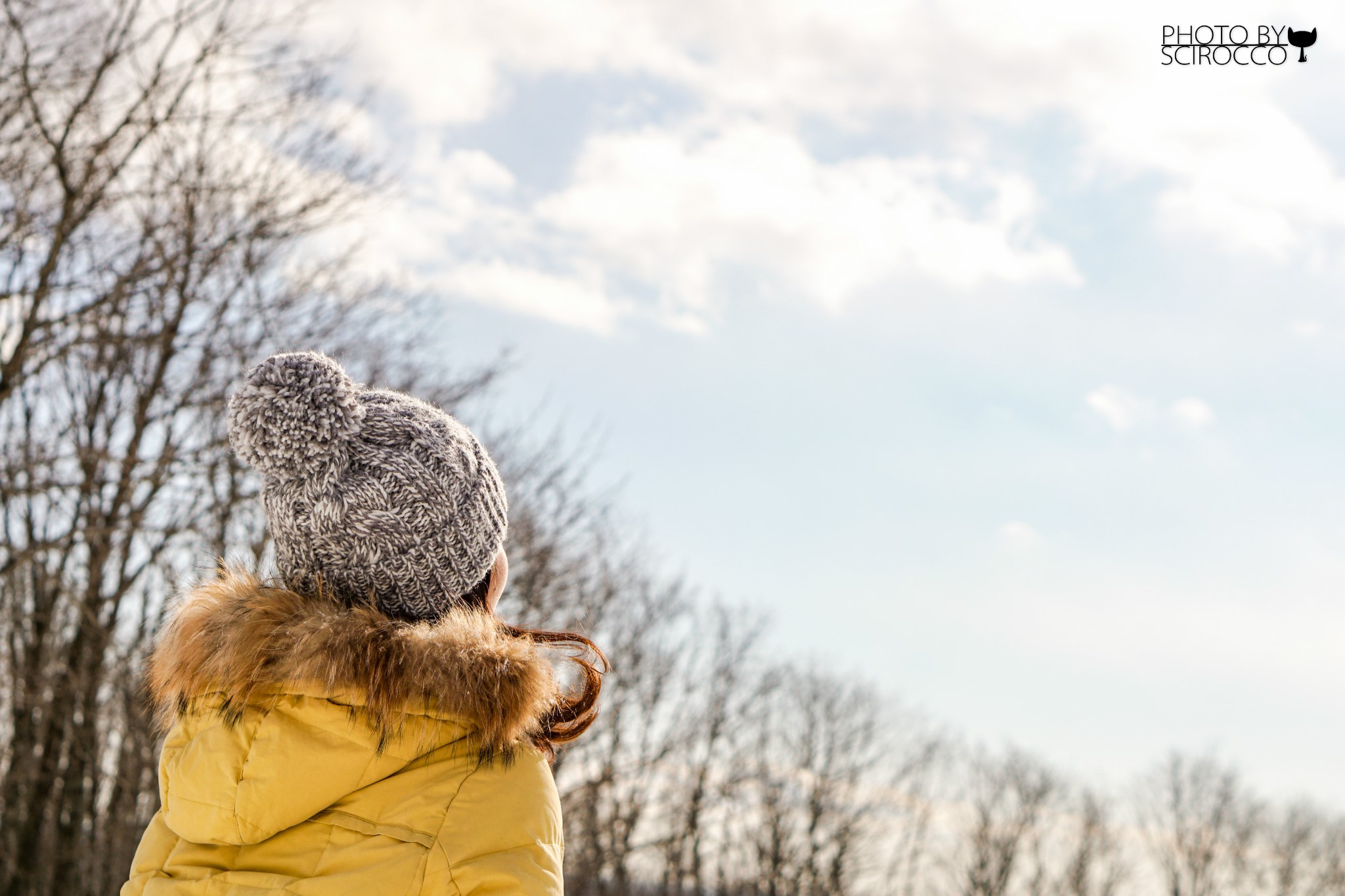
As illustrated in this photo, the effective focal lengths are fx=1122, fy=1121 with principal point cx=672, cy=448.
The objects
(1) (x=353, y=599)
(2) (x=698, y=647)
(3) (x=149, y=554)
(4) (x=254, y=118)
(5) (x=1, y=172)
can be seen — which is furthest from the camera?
(2) (x=698, y=647)

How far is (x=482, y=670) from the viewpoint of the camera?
163 centimetres

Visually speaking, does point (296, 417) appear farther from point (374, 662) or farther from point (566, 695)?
point (566, 695)

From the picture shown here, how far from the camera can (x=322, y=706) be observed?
63.6 inches

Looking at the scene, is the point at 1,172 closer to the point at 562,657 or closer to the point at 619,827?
the point at 562,657

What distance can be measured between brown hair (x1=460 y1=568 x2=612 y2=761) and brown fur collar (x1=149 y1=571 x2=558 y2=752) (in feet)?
0.36

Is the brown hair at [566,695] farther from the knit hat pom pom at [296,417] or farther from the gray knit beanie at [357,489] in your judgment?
the knit hat pom pom at [296,417]

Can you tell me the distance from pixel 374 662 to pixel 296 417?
386 mm

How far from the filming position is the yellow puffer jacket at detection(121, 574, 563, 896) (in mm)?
1575

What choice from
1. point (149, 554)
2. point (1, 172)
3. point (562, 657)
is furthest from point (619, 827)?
point (562, 657)

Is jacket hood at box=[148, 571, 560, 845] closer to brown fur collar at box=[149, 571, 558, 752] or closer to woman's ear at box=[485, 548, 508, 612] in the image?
brown fur collar at box=[149, 571, 558, 752]

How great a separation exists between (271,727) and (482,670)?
31cm

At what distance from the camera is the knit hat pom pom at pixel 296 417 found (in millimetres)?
1691

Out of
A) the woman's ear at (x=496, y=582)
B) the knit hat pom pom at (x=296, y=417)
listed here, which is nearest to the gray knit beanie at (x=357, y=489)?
the knit hat pom pom at (x=296, y=417)

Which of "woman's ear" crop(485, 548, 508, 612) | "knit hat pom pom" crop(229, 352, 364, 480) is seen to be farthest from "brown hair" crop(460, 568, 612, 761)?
"knit hat pom pom" crop(229, 352, 364, 480)
